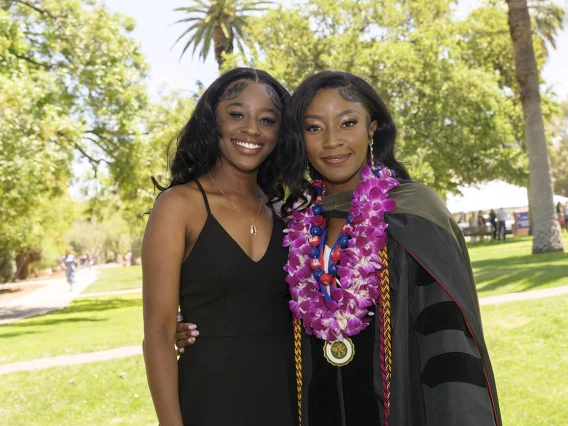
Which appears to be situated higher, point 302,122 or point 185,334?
point 302,122

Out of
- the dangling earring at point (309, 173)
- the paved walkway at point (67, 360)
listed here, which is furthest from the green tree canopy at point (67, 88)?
the dangling earring at point (309, 173)

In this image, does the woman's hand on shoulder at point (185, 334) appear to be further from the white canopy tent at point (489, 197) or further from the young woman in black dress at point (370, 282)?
the white canopy tent at point (489, 197)

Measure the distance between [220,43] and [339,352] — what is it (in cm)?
2872

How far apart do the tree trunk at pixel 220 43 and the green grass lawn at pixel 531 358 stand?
72.1 feet

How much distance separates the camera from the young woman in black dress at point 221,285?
2.89m

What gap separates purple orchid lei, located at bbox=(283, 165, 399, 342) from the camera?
123 inches

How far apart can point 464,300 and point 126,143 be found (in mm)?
16942

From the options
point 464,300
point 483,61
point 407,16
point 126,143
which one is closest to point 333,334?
point 464,300

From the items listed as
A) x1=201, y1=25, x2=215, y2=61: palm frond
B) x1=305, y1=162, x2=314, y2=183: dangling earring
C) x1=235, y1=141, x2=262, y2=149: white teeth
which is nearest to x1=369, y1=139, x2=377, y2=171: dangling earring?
x1=305, y1=162, x2=314, y2=183: dangling earring

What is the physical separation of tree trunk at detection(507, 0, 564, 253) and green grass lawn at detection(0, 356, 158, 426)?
11.1 m

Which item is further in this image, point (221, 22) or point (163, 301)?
point (221, 22)

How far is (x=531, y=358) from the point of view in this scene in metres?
8.35

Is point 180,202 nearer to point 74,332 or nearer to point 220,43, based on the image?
point 74,332

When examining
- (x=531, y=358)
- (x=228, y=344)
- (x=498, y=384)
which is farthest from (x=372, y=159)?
(x=531, y=358)
